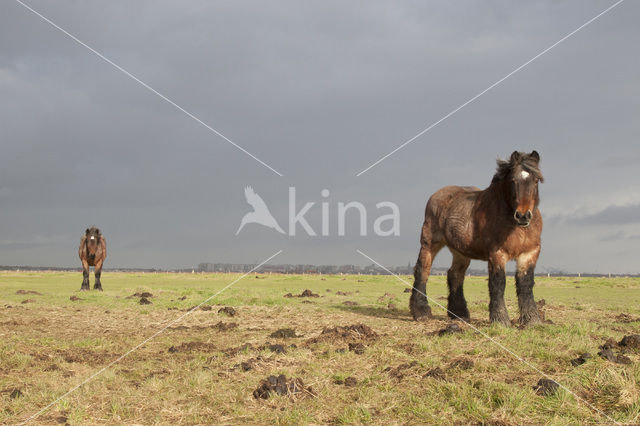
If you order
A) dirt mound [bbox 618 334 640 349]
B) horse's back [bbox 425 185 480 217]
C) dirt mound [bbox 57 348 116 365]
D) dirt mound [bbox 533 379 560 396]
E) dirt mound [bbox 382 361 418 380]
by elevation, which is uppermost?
horse's back [bbox 425 185 480 217]

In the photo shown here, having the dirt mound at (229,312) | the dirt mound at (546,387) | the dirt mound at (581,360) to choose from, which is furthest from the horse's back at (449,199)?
the dirt mound at (229,312)

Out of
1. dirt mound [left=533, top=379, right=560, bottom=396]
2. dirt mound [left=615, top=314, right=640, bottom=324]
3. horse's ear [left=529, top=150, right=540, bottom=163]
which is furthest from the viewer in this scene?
dirt mound [left=615, top=314, right=640, bottom=324]

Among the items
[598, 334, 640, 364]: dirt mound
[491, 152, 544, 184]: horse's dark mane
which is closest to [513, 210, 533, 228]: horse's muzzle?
[491, 152, 544, 184]: horse's dark mane

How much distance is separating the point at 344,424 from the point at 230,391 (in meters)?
2.09

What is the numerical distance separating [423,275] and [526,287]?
3661 mm

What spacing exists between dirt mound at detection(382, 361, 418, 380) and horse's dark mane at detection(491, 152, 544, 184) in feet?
17.7

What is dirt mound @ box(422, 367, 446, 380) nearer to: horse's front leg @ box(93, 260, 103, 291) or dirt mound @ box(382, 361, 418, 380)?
dirt mound @ box(382, 361, 418, 380)

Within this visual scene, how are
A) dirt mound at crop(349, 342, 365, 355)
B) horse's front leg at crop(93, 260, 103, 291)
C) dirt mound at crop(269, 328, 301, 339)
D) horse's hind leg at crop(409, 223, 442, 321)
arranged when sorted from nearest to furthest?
dirt mound at crop(349, 342, 365, 355) < dirt mound at crop(269, 328, 301, 339) < horse's hind leg at crop(409, 223, 442, 321) < horse's front leg at crop(93, 260, 103, 291)

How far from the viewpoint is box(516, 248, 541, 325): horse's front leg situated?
11.1 meters

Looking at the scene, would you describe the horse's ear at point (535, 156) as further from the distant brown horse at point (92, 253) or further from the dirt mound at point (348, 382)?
the distant brown horse at point (92, 253)

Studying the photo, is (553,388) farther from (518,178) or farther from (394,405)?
(518,178)

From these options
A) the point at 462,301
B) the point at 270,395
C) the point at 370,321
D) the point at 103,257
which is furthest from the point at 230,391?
the point at 103,257

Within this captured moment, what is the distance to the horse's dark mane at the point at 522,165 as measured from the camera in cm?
1056

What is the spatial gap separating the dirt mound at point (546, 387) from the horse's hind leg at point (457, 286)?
7665 millimetres
